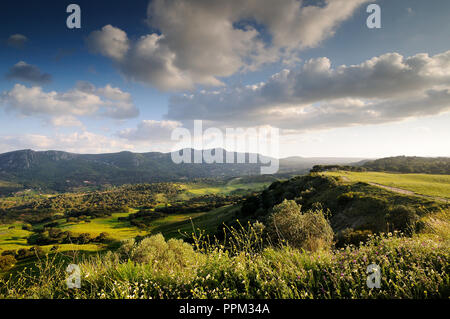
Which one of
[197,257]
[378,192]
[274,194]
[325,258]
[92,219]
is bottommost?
[92,219]

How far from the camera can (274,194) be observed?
2162 inches

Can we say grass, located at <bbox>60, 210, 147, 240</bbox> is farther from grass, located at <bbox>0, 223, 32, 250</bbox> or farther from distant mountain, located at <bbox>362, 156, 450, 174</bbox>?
distant mountain, located at <bbox>362, 156, 450, 174</bbox>

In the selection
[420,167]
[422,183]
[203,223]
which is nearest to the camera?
[422,183]

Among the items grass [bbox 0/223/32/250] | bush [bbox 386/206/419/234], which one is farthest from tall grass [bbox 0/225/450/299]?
grass [bbox 0/223/32/250]

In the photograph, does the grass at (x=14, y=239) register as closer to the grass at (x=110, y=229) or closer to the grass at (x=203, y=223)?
the grass at (x=110, y=229)

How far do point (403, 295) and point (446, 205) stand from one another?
2231cm

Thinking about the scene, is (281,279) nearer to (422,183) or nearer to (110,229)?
(422,183)

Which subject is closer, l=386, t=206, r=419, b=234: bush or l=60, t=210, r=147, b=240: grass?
l=386, t=206, r=419, b=234: bush

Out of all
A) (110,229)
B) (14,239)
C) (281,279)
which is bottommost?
(14,239)

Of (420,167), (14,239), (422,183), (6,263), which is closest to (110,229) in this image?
(14,239)

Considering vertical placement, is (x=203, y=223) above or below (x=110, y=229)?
above
